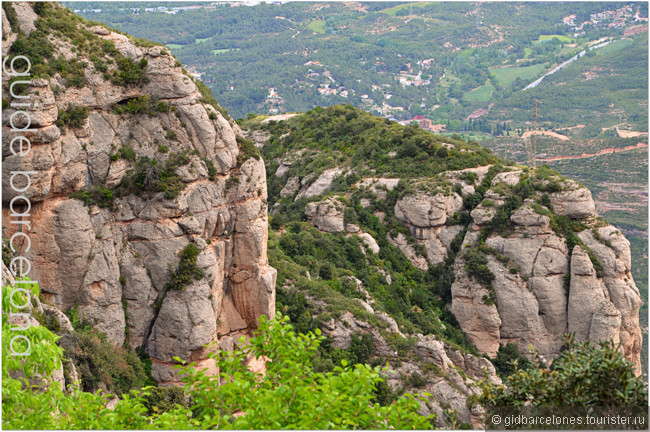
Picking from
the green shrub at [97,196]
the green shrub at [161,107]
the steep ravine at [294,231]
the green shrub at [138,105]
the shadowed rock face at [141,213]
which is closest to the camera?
the shadowed rock face at [141,213]

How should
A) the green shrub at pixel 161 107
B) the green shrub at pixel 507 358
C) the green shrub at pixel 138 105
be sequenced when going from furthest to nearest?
the green shrub at pixel 507 358
the green shrub at pixel 161 107
the green shrub at pixel 138 105

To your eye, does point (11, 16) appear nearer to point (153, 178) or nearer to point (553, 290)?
point (153, 178)

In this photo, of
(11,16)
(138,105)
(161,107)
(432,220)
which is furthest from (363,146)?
(11,16)

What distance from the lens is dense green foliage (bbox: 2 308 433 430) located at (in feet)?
64.6

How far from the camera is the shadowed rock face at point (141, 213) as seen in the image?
36.2 meters

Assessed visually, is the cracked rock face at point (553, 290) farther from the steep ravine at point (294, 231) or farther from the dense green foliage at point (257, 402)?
the dense green foliage at point (257, 402)

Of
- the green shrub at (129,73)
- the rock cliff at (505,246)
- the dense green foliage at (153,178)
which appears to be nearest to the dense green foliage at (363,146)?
the rock cliff at (505,246)

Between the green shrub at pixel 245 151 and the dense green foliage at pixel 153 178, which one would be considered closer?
the dense green foliage at pixel 153 178

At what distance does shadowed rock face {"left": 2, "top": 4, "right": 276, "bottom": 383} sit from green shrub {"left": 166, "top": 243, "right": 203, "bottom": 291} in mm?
300

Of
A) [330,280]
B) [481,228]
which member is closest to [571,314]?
[481,228]

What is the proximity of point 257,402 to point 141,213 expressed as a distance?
71.1ft

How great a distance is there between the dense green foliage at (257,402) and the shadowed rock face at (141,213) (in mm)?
14662

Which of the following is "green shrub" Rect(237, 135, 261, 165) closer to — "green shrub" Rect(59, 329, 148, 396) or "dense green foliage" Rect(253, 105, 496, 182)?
"green shrub" Rect(59, 329, 148, 396)

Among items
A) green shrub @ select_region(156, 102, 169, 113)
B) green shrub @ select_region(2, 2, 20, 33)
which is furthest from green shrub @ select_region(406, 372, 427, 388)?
green shrub @ select_region(2, 2, 20, 33)
